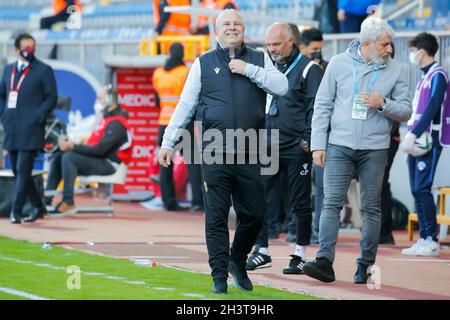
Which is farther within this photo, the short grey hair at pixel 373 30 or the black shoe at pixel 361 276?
the black shoe at pixel 361 276

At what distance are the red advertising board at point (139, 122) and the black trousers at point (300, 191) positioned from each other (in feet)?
30.3

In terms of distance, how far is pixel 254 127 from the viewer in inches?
390

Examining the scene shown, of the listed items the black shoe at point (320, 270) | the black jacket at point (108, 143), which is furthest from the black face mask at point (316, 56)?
the black jacket at point (108, 143)

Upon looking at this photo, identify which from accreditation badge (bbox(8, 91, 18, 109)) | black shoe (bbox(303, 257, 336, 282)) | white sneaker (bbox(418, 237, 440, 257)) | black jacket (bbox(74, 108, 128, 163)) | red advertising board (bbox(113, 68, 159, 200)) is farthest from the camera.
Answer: red advertising board (bbox(113, 68, 159, 200))

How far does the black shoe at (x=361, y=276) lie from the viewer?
1066cm

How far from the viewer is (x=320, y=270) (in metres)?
10.5

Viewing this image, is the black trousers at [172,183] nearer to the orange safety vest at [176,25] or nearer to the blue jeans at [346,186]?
the orange safety vest at [176,25]

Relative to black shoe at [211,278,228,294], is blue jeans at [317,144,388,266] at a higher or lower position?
higher

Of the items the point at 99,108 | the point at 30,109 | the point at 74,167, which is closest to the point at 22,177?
the point at 30,109

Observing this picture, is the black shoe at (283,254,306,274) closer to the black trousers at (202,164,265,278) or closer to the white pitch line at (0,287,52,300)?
the black trousers at (202,164,265,278)

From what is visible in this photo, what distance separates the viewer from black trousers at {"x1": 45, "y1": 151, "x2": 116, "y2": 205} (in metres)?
18.0

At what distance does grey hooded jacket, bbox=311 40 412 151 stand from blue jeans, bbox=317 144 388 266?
0.09 m

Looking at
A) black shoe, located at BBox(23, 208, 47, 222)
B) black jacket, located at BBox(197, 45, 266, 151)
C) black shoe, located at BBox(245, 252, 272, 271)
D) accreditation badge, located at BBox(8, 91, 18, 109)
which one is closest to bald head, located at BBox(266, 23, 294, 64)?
black shoe, located at BBox(245, 252, 272, 271)
